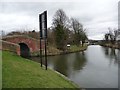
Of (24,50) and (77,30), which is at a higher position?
(77,30)

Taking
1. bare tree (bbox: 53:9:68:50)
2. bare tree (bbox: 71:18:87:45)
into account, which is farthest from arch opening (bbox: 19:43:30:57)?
bare tree (bbox: 71:18:87:45)

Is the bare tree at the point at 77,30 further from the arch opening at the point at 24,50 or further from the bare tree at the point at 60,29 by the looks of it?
the arch opening at the point at 24,50

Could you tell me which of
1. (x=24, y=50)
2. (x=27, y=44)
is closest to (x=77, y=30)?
(x=24, y=50)

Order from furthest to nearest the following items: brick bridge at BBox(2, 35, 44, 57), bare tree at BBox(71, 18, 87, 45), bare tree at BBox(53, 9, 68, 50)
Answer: bare tree at BBox(71, 18, 87, 45)
bare tree at BBox(53, 9, 68, 50)
brick bridge at BBox(2, 35, 44, 57)

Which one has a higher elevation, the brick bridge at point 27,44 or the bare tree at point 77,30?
the bare tree at point 77,30

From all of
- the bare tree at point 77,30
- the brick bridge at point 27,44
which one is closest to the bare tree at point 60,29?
the brick bridge at point 27,44

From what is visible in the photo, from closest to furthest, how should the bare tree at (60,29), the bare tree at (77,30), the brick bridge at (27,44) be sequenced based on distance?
1. the brick bridge at (27,44)
2. the bare tree at (60,29)
3. the bare tree at (77,30)

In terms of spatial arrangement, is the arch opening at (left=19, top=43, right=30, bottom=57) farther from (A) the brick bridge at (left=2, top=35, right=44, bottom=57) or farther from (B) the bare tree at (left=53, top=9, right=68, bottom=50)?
(B) the bare tree at (left=53, top=9, right=68, bottom=50)

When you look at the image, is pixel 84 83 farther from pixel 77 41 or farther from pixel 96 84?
pixel 77 41

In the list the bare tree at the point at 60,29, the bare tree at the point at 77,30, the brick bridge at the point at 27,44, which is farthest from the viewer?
the bare tree at the point at 77,30

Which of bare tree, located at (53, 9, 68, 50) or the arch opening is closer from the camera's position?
the arch opening

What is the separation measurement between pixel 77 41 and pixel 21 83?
174ft

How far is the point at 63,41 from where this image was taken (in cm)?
4550

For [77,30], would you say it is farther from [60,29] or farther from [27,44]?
[27,44]
